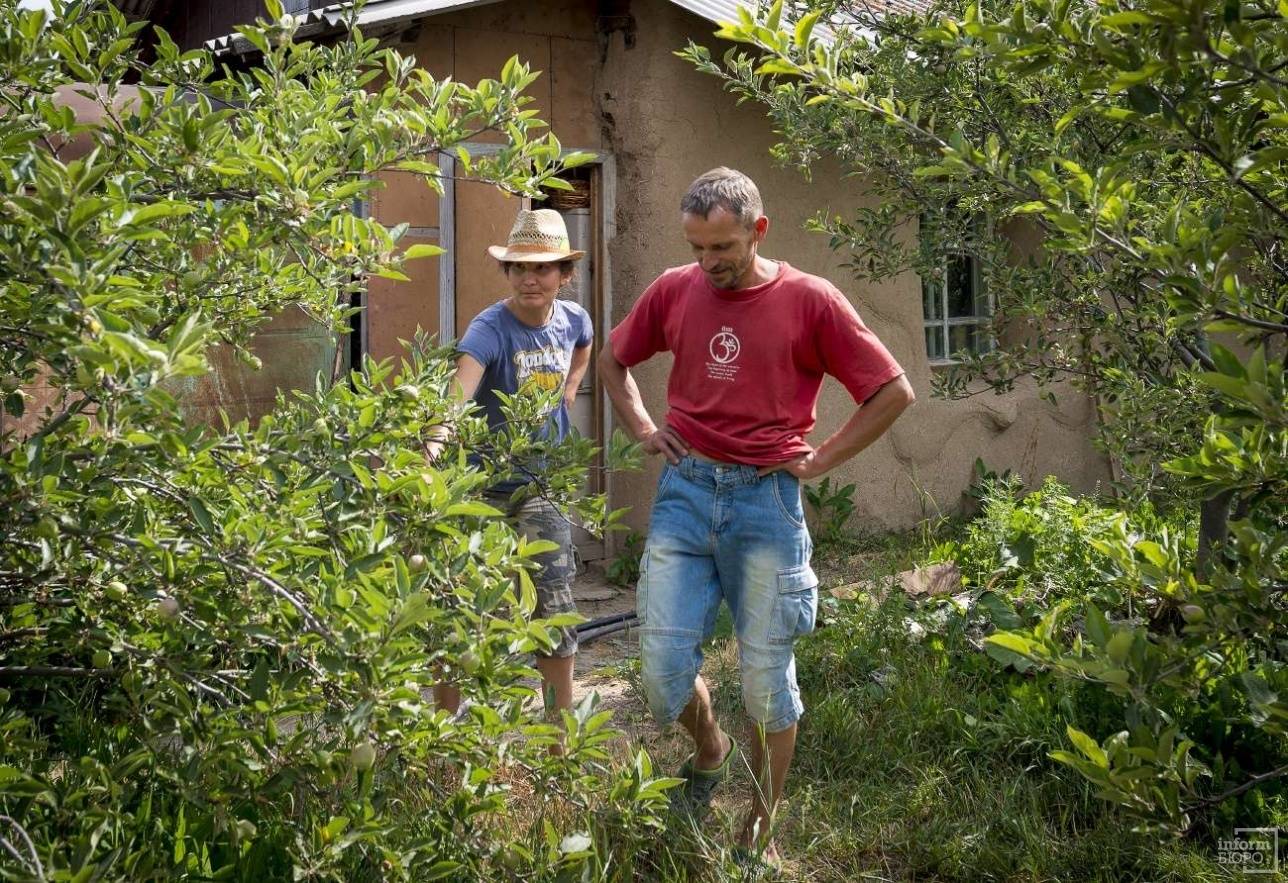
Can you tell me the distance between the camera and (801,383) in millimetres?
3828

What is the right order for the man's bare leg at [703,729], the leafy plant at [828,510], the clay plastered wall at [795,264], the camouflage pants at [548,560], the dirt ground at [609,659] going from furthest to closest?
the leafy plant at [828,510], the clay plastered wall at [795,264], the dirt ground at [609,659], the camouflage pants at [548,560], the man's bare leg at [703,729]

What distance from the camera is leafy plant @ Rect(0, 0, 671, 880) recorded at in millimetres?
2262

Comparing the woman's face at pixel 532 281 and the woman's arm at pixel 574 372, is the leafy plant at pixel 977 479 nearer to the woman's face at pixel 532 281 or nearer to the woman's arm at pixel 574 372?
the woman's arm at pixel 574 372

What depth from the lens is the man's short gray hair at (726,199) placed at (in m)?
3.63

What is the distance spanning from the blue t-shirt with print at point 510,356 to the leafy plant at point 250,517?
125 centimetres

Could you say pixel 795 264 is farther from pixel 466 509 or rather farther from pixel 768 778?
pixel 466 509

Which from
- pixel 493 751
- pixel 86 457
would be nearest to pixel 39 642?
pixel 86 457

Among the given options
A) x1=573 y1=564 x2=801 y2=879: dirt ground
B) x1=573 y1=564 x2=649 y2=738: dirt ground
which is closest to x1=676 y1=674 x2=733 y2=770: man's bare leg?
x1=573 y1=564 x2=801 y2=879: dirt ground

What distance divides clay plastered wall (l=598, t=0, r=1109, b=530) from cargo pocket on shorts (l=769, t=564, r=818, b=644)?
359 centimetres

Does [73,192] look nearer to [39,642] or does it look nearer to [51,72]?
[51,72]

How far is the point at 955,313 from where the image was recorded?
970 centimetres

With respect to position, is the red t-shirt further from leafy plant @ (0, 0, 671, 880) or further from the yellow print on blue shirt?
leafy plant @ (0, 0, 671, 880)

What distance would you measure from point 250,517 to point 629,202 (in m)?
5.22

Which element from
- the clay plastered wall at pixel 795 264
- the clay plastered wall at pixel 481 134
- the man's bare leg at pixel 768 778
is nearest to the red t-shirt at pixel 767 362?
the man's bare leg at pixel 768 778
